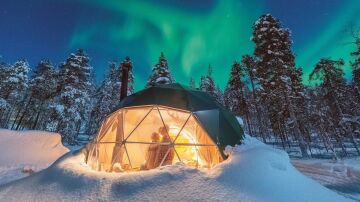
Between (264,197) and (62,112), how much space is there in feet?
72.8

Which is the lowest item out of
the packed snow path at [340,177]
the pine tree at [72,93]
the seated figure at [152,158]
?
the packed snow path at [340,177]

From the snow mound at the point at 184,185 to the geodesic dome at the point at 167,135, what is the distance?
163 cm

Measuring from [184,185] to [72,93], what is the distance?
22.1 metres

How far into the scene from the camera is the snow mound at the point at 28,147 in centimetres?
1200

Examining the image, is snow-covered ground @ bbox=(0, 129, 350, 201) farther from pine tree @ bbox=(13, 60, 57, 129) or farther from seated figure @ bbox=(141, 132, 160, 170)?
pine tree @ bbox=(13, 60, 57, 129)

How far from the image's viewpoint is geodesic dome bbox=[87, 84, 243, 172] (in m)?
7.85

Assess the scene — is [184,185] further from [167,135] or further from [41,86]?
[41,86]

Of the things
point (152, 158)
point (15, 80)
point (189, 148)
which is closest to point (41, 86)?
point (15, 80)

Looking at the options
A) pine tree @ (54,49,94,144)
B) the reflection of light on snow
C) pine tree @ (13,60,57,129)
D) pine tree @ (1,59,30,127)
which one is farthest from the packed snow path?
pine tree @ (1,59,30,127)

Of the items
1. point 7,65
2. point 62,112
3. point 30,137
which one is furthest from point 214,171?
point 7,65

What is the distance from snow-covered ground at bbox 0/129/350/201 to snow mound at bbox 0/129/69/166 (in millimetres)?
6892

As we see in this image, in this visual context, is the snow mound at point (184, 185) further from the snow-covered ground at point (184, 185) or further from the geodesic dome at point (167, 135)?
the geodesic dome at point (167, 135)

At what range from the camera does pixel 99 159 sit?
8.63 m

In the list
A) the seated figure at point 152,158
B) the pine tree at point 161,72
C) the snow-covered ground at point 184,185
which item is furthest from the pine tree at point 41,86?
the snow-covered ground at point 184,185
